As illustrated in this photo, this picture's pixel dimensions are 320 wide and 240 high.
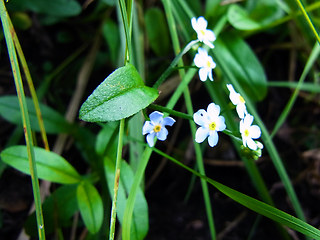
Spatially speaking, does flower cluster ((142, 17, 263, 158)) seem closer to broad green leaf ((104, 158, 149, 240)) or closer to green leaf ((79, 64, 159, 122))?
green leaf ((79, 64, 159, 122))

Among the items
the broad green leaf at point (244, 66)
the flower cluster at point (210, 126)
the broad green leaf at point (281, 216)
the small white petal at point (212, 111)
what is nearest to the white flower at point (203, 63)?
the flower cluster at point (210, 126)

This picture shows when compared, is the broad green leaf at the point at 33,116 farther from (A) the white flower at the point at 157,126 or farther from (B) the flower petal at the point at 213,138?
(B) the flower petal at the point at 213,138

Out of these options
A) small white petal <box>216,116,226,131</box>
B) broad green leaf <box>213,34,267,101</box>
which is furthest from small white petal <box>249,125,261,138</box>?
broad green leaf <box>213,34,267,101</box>

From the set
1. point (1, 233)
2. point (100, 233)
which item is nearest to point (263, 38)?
point (100, 233)

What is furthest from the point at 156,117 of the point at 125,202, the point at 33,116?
the point at 33,116

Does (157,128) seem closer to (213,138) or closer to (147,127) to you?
(147,127)

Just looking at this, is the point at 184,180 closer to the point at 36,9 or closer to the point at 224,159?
the point at 224,159

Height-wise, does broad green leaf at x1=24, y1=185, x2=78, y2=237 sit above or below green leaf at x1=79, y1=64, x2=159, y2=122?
below
